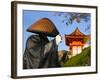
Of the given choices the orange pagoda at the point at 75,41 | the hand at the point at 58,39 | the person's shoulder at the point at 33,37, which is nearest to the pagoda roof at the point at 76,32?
the orange pagoda at the point at 75,41

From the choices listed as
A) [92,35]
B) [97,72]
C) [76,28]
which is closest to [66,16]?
[76,28]

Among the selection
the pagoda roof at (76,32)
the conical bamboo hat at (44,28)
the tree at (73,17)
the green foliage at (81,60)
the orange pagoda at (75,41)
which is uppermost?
the tree at (73,17)

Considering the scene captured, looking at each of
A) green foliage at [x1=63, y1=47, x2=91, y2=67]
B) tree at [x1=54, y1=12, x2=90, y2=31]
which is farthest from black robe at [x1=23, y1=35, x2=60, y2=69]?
tree at [x1=54, y1=12, x2=90, y2=31]

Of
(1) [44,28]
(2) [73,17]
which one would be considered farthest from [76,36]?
(1) [44,28]

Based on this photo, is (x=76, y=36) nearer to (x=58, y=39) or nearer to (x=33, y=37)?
(x=58, y=39)

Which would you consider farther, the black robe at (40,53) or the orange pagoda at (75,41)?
the orange pagoda at (75,41)

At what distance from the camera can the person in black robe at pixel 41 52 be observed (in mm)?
1907

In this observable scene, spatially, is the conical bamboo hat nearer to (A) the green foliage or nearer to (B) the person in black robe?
(B) the person in black robe

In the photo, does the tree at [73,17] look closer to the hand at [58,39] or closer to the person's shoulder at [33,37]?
the hand at [58,39]

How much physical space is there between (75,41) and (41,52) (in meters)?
0.32

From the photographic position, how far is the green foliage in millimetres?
2056

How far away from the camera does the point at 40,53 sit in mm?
1949

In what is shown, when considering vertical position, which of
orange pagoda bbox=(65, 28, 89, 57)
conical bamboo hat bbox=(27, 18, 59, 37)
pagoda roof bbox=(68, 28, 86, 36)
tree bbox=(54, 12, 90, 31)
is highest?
tree bbox=(54, 12, 90, 31)

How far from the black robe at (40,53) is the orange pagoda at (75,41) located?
0.43 feet
